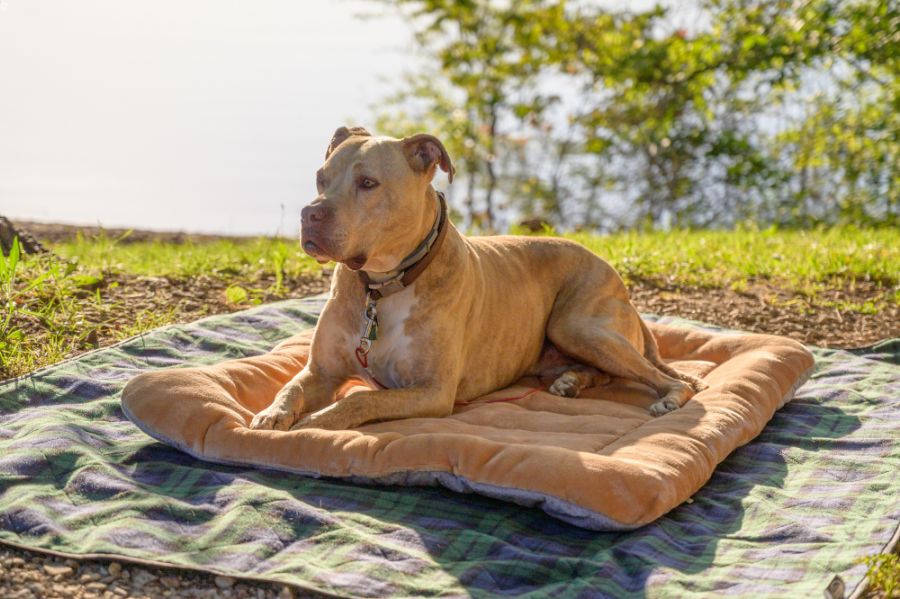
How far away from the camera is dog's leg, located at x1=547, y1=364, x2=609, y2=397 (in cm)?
420

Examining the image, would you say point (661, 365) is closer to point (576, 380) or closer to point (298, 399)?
Result: point (576, 380)

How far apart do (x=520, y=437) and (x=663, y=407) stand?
816mm

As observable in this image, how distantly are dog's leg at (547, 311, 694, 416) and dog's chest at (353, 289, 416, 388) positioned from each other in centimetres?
93

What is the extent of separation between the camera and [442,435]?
3.11 meters

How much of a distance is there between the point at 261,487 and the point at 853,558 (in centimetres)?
175

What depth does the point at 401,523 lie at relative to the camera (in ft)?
9.30

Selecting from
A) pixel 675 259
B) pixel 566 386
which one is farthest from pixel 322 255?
pixel 675 259

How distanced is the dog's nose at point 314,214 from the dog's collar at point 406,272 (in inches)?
18.9

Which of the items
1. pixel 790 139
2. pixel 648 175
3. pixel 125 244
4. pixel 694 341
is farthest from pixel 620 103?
pixel 694 341

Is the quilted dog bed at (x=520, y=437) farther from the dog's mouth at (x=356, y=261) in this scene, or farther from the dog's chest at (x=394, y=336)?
the dog's mouth at (x=356, y=261)

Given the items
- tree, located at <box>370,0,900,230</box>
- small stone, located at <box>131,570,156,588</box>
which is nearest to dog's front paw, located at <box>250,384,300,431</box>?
small stone, located at <box>131,570,156,588</box>

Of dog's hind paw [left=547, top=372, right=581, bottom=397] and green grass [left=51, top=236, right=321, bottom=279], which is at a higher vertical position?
green grass [left=51, top=236, right=321, bottom=279]

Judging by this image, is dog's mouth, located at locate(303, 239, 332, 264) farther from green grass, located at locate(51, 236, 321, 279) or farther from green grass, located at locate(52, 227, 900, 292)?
green grass, located at locate(52, 227, 900, 292)

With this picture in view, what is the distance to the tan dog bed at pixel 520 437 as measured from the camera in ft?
9.42
